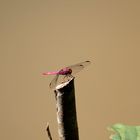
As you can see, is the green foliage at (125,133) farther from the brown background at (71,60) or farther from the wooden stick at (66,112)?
the brown background at (71,60)

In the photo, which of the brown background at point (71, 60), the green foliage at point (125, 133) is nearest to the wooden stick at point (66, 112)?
the green foliage at point (125, 133)

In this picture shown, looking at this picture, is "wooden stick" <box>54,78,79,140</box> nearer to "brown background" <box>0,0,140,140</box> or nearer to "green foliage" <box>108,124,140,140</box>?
"green foliage" <box>108,124,140,140</box>

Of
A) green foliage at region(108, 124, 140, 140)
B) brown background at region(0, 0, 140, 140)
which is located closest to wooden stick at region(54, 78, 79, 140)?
green foliage at region(108, 124, 140, 140)

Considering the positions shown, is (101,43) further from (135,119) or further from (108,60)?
(135,119)

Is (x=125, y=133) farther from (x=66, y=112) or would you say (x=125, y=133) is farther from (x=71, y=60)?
(x=71, y=60)

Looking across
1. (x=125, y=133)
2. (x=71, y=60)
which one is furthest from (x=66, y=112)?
(x=71, y=60)
